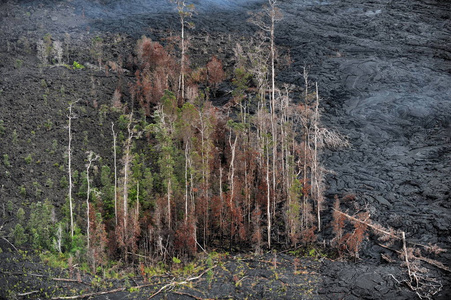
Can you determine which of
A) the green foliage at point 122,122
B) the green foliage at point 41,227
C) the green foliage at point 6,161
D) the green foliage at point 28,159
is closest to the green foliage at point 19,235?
the green foliage at point 41,227

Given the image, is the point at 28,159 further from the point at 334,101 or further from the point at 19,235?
the point at 334,101

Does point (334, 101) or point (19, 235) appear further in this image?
point (334, 101)

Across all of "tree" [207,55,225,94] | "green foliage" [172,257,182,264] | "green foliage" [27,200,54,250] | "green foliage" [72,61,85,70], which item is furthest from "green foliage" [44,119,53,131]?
"green foliage" [172,257,182,264]

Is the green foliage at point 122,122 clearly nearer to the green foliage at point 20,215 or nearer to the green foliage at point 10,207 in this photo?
the green foliage at point 10,207

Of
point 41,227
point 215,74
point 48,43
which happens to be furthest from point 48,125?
point 215,74

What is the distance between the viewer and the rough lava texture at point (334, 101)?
2167cm

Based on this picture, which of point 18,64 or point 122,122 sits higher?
point 18,64

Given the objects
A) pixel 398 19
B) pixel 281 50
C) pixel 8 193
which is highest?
pixel 398 19

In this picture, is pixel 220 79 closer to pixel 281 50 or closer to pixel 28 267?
pixel 281 50

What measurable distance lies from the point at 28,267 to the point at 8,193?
6.44m

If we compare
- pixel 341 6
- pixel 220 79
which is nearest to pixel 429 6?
pixel 341 6

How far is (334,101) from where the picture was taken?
121ft

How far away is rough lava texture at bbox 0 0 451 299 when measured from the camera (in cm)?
2167

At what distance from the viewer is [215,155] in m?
29.9
